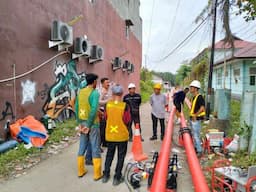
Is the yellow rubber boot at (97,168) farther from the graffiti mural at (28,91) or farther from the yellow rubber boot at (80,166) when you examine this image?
the graffiti mural at (28,91)

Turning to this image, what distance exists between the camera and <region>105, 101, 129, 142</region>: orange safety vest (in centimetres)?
493

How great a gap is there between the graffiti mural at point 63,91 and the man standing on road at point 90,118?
180 inches

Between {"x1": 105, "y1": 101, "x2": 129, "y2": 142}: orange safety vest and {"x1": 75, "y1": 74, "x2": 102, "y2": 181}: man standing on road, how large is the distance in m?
0.32

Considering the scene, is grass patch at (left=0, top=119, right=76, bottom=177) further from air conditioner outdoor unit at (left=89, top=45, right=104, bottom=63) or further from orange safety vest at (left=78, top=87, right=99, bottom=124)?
air conditioner outdoor unit at (left=89, top=45, right=104, bottom=63)

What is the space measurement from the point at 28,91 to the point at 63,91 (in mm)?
2610

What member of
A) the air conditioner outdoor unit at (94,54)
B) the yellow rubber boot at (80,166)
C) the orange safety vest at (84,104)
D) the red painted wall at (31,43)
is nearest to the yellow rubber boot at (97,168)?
the yellow rubber boot at (80,166)

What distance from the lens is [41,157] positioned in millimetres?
6844

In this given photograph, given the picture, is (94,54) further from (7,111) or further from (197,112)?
(197,112)

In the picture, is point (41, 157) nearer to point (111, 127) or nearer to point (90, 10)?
point (111, 127)

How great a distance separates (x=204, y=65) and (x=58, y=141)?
15927 mm

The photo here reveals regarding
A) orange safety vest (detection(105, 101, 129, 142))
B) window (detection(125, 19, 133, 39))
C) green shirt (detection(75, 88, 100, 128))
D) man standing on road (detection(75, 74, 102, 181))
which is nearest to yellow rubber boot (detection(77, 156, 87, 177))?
man standing on road (detection(75, 74, 102, 181))

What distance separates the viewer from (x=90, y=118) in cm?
512

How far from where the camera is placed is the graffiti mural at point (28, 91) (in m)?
8.26

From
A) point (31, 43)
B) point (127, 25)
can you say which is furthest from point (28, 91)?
point (127, 25)
